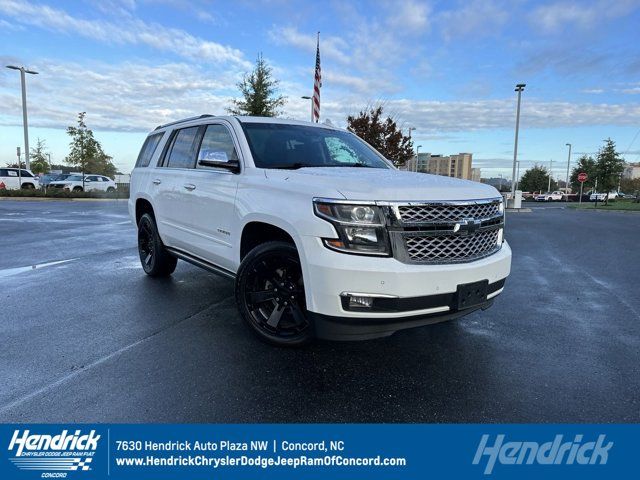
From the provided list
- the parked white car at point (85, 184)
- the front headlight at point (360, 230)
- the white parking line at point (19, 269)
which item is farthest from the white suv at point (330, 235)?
the parked white car at point (85, 184)

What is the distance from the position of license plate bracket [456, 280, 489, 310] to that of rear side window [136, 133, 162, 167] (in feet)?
15.2

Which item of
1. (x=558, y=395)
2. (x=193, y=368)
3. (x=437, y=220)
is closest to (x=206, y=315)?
(x=193, y=368)

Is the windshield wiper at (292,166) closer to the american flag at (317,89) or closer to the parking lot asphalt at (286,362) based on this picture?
the parking lot asphalt at (286,362)

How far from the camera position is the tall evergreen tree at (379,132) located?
2791cm

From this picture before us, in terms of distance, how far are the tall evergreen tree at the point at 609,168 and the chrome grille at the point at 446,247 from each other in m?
43.3

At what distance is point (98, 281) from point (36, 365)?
2857 mm

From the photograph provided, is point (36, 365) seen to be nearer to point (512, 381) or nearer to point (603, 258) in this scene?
point (512, 381)

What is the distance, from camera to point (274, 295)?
3713mm

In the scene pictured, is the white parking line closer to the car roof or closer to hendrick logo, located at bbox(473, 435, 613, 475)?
the car roof

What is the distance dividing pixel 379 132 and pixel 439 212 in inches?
1015

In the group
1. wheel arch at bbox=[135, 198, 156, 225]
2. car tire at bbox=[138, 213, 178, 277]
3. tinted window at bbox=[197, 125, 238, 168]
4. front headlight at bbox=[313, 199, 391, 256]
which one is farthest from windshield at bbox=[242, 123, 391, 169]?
wheel arch at bbox=[135, 198, 156, 225]

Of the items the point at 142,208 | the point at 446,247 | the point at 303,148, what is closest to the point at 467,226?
the point at 446,247

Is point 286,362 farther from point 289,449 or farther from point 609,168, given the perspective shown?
point 609,168

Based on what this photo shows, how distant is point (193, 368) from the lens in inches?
137
